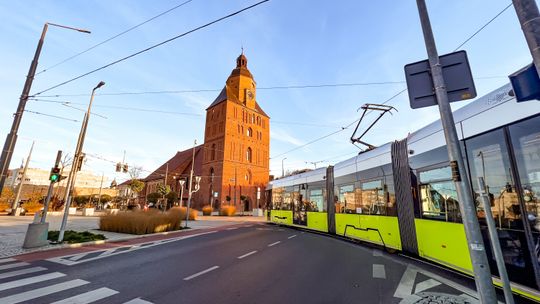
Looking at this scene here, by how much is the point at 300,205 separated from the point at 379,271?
8.64 m

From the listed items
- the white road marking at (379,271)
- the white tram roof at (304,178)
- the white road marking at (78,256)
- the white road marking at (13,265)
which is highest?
the white tram roof at (304,178)

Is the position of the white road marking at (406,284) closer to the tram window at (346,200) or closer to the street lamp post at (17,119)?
the tram window at (346,200)

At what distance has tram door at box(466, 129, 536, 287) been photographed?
3627 millimetres

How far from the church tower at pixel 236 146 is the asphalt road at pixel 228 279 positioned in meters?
35.9

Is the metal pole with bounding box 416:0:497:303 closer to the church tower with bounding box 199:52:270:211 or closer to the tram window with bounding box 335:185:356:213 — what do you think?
the tram window with bounding box 335:185:356:213

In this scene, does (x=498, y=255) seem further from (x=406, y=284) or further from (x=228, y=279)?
(x=228, y=279)

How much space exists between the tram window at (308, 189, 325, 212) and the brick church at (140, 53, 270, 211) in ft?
92.8

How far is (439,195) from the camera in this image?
18.2 ft

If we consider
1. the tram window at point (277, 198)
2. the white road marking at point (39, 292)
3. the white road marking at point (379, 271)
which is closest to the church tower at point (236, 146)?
the tram window at point (277, 198)

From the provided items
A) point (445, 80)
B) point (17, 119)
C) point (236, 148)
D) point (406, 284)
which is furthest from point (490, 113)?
point (236, 148)

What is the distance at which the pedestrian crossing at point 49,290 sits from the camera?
413 cm

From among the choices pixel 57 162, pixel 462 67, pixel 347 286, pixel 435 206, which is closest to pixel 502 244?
pixel 435 206

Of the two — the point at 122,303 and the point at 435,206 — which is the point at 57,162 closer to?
the point at 122,303

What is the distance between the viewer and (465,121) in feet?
15.8
